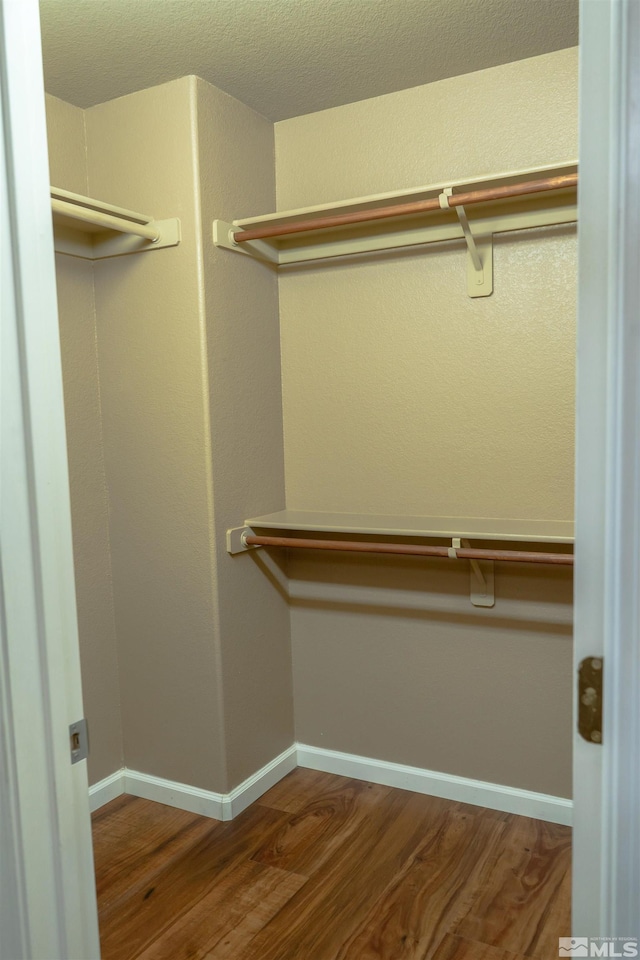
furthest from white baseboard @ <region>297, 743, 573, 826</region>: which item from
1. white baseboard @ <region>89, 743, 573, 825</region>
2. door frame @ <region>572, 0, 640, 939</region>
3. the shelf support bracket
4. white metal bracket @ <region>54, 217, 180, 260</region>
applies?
white metal bracket @ <region>54, 217, 180, 260</region>

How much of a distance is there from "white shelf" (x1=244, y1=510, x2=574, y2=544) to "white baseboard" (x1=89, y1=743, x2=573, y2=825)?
34.9 inches

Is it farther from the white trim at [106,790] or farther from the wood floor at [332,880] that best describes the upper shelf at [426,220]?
the white trim at [106,790]

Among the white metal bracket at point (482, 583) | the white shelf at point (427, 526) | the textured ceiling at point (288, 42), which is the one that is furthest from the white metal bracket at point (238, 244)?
the white metal bracket at point (482, 583)

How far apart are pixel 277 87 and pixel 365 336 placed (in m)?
0.84

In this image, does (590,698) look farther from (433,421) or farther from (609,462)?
(433,421)

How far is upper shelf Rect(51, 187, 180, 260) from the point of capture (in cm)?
224

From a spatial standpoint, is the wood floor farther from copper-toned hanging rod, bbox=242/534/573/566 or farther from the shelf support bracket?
the shelf support bracket

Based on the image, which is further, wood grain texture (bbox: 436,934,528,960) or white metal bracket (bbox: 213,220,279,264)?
white metal bracket (bbox: 213,220,279,264)

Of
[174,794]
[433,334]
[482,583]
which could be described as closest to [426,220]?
[433,334]

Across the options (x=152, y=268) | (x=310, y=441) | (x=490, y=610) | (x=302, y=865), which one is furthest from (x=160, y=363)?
(x=302, y=865)

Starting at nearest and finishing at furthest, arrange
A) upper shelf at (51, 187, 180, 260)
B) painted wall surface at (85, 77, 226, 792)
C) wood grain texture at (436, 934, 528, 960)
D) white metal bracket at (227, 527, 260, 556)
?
wood grain texture at (436, 934, 528, 960), upper shelf at (51, 187, 180, 260), painted wall surface at (85, 77, 226, 792), white metal bracket at (227, 527, 260, 556)

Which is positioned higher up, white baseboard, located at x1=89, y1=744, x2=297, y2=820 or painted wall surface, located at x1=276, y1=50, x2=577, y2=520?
painted wall surface, located at x1=276, y1=50, x2=577, y2=520

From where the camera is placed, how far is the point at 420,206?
2143mm

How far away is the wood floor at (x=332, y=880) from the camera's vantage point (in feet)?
6.27
